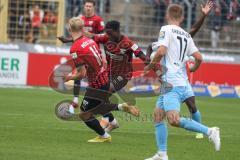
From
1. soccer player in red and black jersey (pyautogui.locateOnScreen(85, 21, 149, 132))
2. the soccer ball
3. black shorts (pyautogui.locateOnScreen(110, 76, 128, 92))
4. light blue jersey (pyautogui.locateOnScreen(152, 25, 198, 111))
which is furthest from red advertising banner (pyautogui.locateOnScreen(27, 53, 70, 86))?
light blue jersey (pyautogui.locateOnScreen(152, 25, 198, 111))

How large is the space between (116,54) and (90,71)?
2.08 m

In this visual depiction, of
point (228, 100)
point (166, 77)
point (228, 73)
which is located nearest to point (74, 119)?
point (166, 77)

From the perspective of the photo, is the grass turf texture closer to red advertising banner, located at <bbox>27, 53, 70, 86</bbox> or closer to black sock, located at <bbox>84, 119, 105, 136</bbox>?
black sock, located at <bbox>84, 119, 105, 136</bbox>

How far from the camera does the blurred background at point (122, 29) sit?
26.7 m

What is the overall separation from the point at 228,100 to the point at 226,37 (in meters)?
6.37

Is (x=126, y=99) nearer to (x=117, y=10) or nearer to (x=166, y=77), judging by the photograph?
(x=166, y=77)

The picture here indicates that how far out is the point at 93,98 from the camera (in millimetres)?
12766

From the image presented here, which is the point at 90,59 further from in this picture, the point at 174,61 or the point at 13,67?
the point at 13,67

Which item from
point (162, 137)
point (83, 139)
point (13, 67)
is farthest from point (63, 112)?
point (13, 67)

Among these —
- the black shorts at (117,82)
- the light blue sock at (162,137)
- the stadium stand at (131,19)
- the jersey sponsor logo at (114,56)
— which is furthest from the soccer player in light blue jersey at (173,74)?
the stadium stand at (131,19)

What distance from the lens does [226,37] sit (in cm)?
3112

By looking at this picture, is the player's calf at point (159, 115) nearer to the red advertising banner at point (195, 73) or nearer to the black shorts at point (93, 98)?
the black shorts at point (93, 98)

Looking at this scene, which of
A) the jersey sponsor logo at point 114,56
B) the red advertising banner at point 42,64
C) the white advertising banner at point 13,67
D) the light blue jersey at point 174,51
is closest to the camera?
the light blue jersey at point 174,51

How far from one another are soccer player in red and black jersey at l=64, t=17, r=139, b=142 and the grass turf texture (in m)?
0.42
